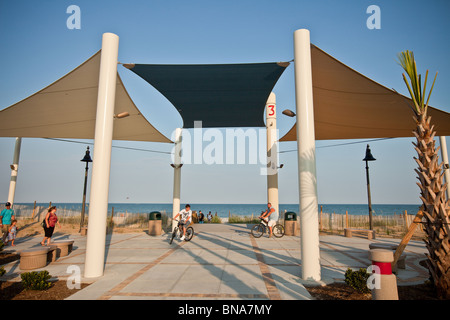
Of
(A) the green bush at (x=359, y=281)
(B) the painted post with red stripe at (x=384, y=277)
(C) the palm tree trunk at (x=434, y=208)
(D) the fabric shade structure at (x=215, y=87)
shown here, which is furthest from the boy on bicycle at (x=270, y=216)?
(B) the painted post with red stripe at (x=384, y=277)

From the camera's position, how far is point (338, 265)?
7074 millimetres

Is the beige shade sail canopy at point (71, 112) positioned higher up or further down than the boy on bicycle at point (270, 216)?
higher up

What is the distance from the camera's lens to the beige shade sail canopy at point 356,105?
7.99 metres

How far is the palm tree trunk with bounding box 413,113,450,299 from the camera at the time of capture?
15.1ft

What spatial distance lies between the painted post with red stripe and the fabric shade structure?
256 inches

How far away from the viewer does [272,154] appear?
551 inches

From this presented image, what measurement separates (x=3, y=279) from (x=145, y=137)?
9.45 metres

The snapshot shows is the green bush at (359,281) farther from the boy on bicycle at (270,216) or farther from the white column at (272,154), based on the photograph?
the white column at (272,154)

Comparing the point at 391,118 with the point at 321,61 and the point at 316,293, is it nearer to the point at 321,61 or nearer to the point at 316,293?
the point at 321,61

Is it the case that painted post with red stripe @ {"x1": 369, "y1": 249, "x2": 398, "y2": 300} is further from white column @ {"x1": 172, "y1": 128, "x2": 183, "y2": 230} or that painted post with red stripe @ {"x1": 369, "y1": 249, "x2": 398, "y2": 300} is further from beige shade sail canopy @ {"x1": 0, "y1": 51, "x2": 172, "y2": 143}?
white column @ {"x1": 172, "y1": 128, "x2": 183, "y2": 230}

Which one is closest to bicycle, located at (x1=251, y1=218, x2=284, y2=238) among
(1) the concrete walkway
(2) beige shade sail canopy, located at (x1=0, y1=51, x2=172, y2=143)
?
(1) the concrete walkway
